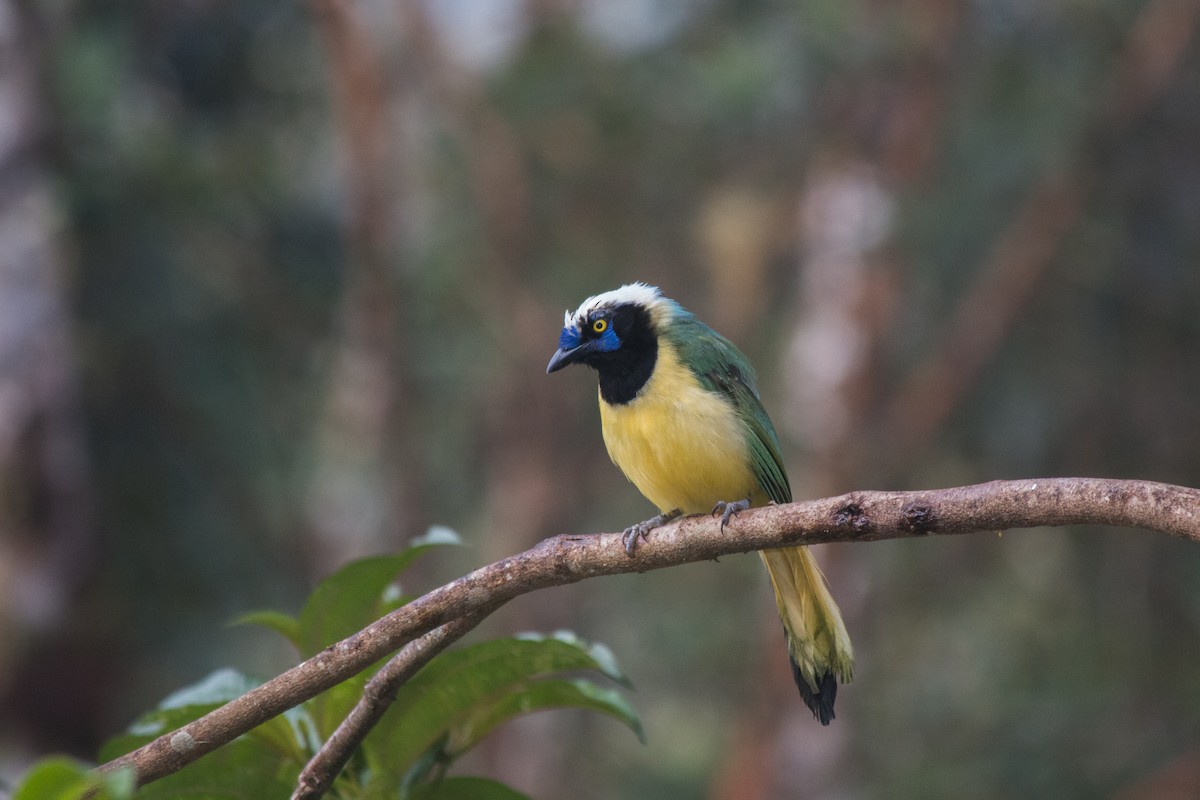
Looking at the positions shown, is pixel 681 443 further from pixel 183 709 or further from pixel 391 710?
pixel 183 709

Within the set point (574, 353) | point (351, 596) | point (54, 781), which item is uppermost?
point (574, 353)

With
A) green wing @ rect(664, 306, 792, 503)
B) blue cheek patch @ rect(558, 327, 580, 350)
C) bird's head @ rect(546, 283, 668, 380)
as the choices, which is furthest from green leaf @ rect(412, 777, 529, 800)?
blue cheek patch @ rect(558, 327, 580, 350)

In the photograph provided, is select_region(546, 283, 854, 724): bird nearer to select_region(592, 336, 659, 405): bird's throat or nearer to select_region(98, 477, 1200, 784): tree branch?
select_region(592, 336, 659, 405): bird's throat

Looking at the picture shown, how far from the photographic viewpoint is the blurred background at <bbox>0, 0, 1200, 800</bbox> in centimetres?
776

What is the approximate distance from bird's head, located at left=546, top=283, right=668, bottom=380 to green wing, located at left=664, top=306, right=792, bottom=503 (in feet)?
0.27

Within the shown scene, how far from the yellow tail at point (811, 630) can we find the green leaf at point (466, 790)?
774 mm

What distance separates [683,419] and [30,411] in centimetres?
410

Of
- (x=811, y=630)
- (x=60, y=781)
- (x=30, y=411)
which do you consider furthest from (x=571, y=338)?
(x=30, y=411)

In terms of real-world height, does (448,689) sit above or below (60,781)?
above

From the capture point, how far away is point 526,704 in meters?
2.34

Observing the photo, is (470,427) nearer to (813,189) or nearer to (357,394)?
(357,394)

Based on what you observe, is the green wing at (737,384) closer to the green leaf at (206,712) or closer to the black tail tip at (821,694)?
the black tail tip at (821,694)

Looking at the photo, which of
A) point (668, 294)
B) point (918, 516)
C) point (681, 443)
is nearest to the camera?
point (918, 516)

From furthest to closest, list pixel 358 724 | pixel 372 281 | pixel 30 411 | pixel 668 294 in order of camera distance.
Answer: pixel 668 294, pixel 372 281, pixel 30 411, pixel 358 724
